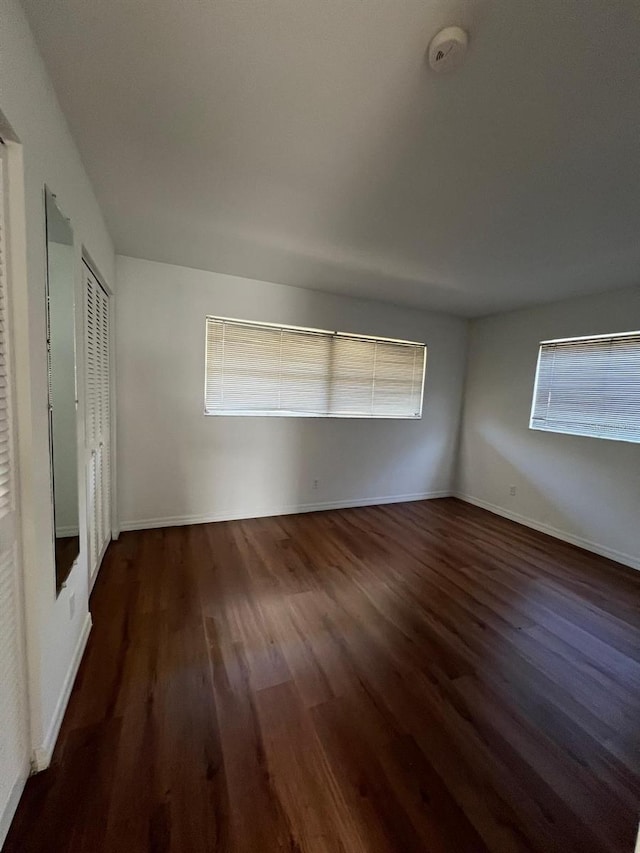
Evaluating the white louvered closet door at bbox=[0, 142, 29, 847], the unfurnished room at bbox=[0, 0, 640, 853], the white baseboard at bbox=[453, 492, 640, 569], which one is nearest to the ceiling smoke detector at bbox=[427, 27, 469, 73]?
the unfurnished room at bbox=[0, 0, 640, 853]

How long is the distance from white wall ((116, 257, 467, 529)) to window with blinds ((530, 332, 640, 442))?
1.23 metres

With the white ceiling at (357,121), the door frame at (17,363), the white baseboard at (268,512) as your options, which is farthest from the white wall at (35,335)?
the white baseboard at (268,512)

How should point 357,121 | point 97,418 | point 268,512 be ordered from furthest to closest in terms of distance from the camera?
point 268,512
point 97,418
point 357,121

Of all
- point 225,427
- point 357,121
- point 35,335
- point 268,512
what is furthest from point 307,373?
point 35,335

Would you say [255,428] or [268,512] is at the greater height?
[255,428]

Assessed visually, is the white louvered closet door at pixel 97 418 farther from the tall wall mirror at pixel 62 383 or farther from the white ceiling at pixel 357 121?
the white ceiling at pixel 357 121

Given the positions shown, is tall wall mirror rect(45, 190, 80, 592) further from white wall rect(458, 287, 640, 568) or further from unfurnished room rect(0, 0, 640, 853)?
white wall rect(458, 287, 640, 568)

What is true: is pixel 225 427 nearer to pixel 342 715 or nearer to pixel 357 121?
pixel 342 715

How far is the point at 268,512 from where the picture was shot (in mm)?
3619

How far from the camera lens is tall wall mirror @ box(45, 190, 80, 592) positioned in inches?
49.4

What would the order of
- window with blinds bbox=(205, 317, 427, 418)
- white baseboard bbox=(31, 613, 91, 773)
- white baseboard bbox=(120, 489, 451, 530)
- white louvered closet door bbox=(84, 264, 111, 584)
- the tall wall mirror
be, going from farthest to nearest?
window with blinds bbox=(205, 317, 427, 418)
white baseboard bbox=(120, 489, 451, 530)
white louvered closet door bbox=(84, 264, 111, 584)
the tall wall mirror
white baseboard bbox=(31, 613, 91, 773)

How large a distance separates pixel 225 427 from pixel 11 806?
2.59 metres

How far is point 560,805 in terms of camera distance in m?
1.14

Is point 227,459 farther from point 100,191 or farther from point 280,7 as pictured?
point 280,7
